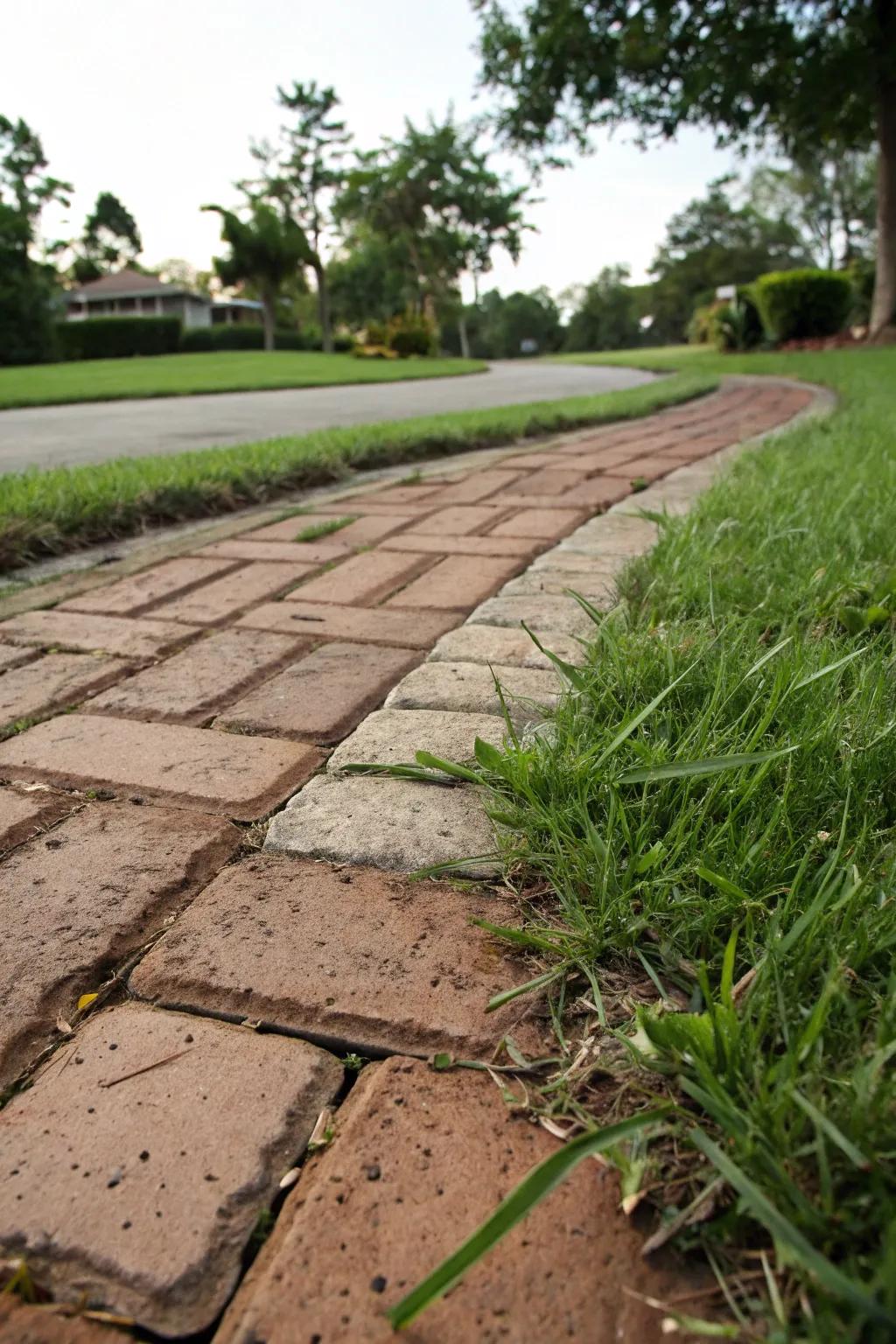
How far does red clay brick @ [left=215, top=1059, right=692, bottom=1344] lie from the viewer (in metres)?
0.63

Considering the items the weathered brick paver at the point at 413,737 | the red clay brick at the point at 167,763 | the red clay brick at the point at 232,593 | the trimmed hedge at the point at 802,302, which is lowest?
the red clay brick at the point at 167,763

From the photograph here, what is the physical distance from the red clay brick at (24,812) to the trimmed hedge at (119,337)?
98.6 ft

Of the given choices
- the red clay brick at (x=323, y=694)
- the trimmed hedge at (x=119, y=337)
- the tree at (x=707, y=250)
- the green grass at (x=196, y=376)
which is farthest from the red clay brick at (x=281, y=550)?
the tree at (x=707, y=250)

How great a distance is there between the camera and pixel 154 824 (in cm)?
127

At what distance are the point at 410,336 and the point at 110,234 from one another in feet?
205

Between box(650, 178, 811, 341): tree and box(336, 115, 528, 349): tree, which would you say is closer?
box(336, 115, 528, 349): tree

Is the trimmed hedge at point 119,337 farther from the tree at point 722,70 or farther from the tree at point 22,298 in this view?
the tree at point 722,70

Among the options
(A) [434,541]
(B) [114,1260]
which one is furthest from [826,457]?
(B) [114,1260]

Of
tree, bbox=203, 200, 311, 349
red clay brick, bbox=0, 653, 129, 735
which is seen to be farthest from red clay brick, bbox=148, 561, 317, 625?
tree, bbox=203, 200, 311, 349

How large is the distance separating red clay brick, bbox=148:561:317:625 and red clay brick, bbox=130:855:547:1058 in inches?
44.6

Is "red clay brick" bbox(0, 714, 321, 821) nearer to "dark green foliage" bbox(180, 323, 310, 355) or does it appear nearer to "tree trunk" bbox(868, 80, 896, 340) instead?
"tree trunk" bbox(868, 80, 896, 340)

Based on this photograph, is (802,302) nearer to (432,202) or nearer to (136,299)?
(432,202)

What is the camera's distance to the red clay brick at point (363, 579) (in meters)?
2.28

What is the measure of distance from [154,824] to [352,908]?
0.35 metres
